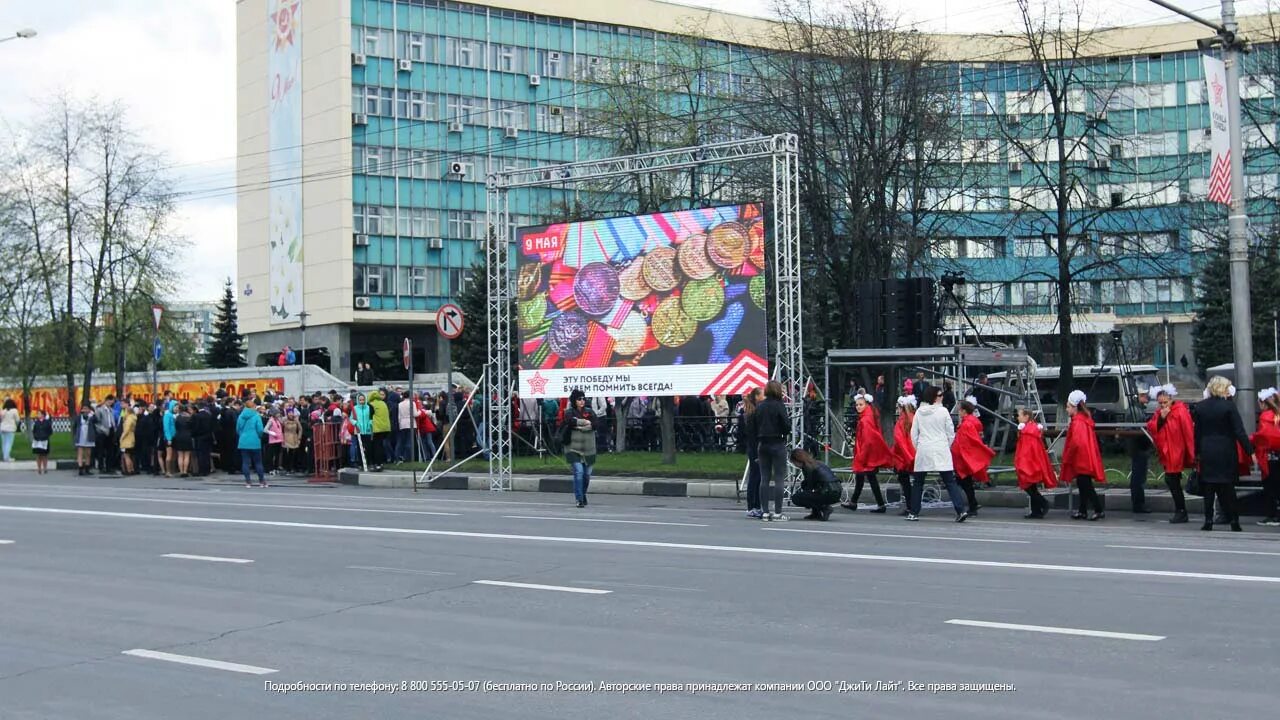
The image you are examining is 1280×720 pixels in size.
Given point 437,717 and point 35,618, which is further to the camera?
point 35,618

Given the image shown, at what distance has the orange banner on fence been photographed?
51.8 metres

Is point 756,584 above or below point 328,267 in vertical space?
below

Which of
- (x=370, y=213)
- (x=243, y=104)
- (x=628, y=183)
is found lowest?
(x=628, y=183)

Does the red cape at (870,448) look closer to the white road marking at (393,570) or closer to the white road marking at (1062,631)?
the white road marking at (393,570)

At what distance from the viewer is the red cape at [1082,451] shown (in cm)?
1808

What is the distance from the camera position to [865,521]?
60.4 feet

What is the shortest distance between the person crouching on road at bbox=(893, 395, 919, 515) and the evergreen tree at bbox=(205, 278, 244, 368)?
227 ft

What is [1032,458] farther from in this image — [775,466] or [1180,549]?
[1180,549]

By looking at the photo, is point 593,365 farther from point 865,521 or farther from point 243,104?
point 243,104

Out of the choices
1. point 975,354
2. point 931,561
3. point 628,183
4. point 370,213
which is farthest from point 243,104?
point 931,561

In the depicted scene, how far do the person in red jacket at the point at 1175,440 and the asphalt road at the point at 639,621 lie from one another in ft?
2.07

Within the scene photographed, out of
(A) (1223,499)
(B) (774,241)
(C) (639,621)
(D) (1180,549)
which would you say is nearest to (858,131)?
(B) (774,241)

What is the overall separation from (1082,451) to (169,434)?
23.1 metres

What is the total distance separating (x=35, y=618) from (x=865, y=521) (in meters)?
11.1
